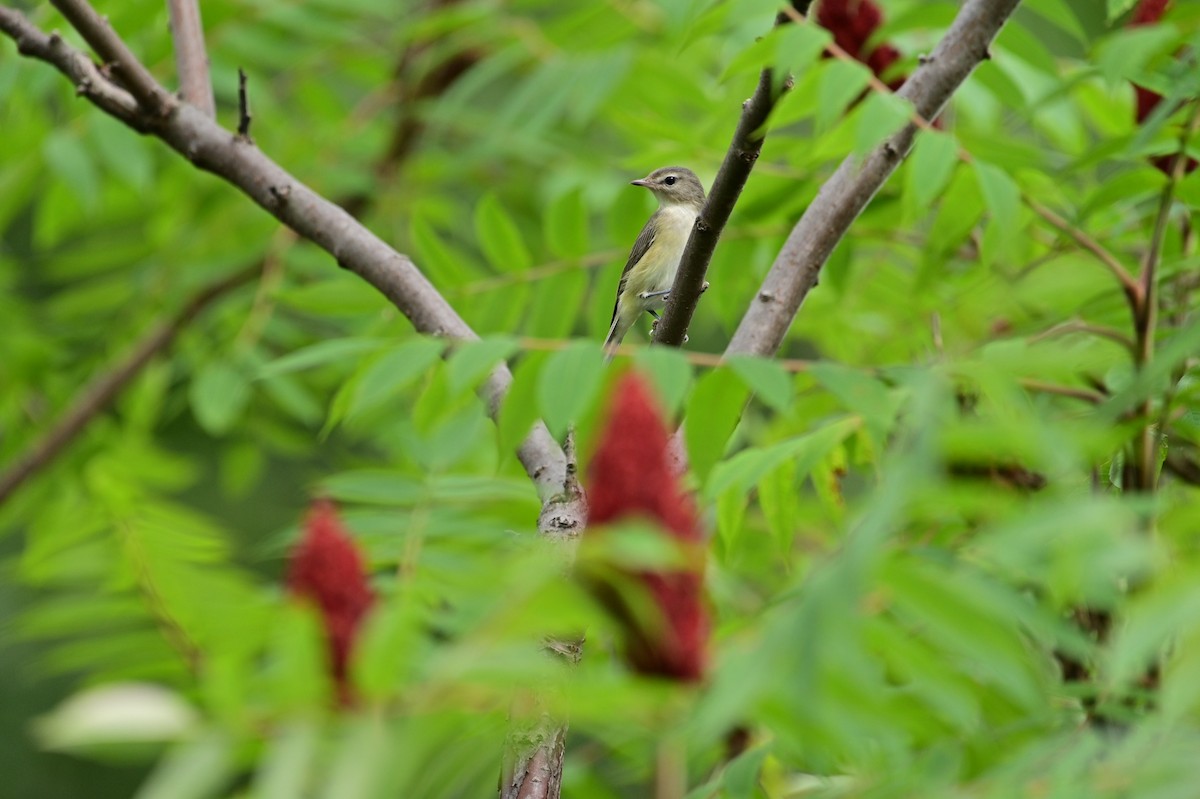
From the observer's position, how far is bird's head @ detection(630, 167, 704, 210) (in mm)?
5611

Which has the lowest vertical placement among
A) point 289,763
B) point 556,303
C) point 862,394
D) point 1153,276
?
point 289,763

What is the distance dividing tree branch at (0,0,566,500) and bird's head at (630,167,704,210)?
2445 mm

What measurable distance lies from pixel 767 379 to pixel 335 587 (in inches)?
35.5

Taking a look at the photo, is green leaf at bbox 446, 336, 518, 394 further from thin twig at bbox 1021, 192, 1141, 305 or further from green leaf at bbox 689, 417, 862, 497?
thin twig at bbox 1021, 192, 1141, 305

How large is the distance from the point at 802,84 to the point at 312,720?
224cm

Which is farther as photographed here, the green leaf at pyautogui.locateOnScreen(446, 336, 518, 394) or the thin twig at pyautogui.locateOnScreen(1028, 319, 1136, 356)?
the thin twig at pyautogui.locateOnScreen(1028, 319, 1136, 356)

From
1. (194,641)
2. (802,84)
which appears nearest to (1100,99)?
(802,84)

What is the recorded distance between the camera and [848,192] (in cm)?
305

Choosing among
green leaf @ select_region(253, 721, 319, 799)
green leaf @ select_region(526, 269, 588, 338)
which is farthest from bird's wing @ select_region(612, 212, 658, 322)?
green leaf @ select_region(253, 721, 319, 799)

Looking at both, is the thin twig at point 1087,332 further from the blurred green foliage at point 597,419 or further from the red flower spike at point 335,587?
the red flower spike at point 335,587

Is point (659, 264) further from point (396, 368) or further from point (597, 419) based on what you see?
point (597, 419)

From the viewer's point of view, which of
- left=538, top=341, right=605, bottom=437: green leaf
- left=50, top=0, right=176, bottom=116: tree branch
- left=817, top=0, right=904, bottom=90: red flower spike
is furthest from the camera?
left=817, top=0, right=904, bottom=90: red flower spike

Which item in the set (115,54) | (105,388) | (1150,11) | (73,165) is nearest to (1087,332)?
(1150,11)

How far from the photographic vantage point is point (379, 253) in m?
3.22
